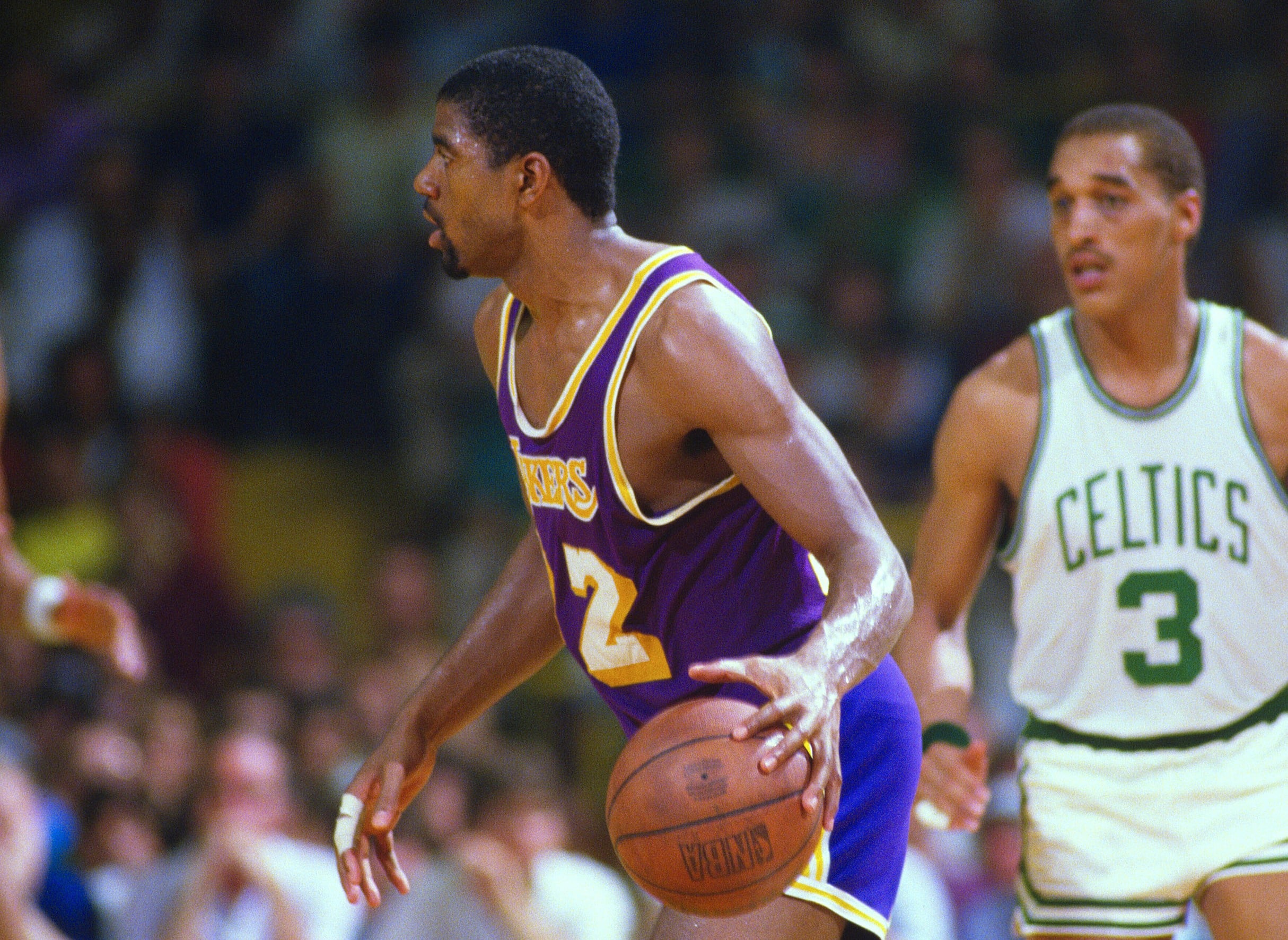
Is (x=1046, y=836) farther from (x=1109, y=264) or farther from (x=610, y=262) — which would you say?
(x=610, y=262)

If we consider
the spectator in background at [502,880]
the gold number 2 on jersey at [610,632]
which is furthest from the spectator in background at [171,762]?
the gold number 2 on jersey at [610,632]

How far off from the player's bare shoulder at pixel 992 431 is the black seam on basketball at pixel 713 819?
5.16 ft

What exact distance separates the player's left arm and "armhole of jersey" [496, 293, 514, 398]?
46 cm

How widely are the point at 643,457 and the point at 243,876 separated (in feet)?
11.5

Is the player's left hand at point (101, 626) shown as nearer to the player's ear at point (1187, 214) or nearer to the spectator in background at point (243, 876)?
the spectator in background at point (243, 876)

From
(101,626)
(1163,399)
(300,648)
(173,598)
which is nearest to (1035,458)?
(1163,399)

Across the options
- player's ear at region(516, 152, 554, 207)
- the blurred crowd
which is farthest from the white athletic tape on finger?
the blurred crowd

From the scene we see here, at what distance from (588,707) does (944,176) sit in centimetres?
340

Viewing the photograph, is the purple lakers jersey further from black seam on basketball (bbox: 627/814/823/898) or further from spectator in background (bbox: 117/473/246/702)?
spectator in background (bbox: 117/473/246/702)

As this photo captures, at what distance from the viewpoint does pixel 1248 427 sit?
12.9 ft

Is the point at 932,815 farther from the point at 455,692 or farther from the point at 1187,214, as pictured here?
the point at 1187,214

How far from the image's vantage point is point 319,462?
9.46 metres

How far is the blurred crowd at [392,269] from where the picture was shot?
7.98m

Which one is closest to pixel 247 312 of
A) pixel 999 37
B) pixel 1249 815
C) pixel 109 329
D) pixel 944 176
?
pixel 109 329
